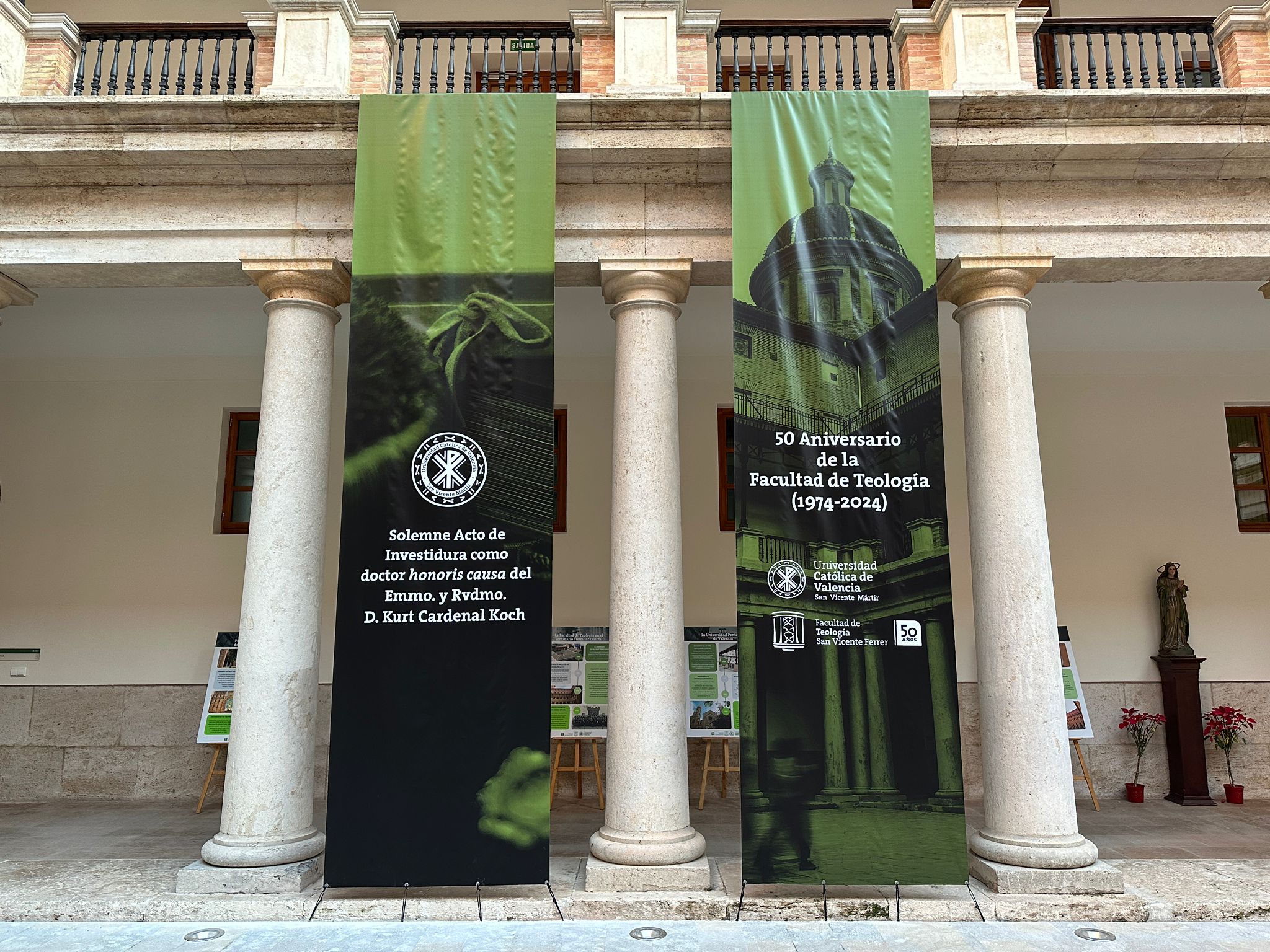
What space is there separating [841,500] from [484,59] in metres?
4.77

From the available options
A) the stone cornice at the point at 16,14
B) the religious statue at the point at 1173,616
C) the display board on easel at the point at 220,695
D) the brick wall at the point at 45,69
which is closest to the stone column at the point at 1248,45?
the religious statue at the point at 1173,616

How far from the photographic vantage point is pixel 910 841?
6.08 metres

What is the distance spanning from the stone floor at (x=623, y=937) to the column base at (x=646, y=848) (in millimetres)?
398

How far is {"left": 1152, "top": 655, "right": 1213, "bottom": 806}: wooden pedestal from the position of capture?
31.9 feet

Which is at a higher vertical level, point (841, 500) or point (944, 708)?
point (841, 500)

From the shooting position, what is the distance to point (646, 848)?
6.18 m

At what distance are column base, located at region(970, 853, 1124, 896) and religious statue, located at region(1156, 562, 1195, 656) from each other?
4.68 metres

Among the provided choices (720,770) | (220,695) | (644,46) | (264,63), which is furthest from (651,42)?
(220,695)

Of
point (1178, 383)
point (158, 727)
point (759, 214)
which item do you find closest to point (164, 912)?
point (158, 727)

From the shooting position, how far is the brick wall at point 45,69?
24.1 feet

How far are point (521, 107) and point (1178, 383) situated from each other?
837 centimetres

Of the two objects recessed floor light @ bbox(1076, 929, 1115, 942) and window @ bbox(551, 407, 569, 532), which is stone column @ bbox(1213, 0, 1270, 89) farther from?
window @ bbox(551, 407, 569, 532)

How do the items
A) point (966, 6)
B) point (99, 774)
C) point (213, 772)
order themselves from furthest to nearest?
point (99, 774) < point (213, 772) < point (966, 6)

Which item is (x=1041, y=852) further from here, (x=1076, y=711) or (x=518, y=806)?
(x=1076, y=711)
